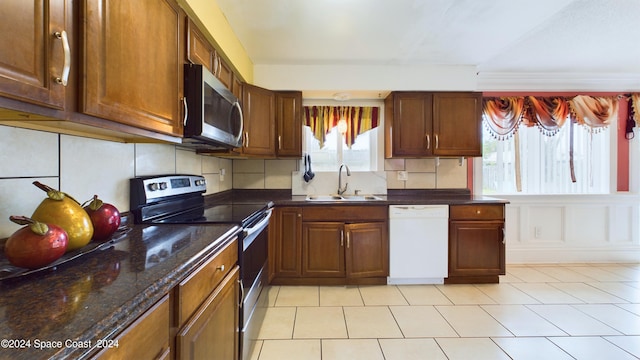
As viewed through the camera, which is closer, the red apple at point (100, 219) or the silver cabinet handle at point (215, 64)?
the red apple at point (100, 219)

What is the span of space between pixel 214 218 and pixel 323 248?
4.50 feet

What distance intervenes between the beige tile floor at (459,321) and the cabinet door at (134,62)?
5.02 feet

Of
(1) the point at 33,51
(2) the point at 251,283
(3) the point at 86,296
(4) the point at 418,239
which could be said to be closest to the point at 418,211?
(4) the point at 418,239

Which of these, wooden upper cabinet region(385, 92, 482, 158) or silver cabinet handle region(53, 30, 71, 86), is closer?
silver cabinet handle region(53, 30, 71, 86)

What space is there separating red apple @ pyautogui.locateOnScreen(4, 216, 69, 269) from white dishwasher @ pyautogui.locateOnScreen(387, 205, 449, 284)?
243 centimetres

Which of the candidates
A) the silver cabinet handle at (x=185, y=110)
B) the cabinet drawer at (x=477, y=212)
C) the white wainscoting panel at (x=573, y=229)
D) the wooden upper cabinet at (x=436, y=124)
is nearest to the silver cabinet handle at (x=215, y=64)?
the silver cabinet handle at (x=185, y=110)

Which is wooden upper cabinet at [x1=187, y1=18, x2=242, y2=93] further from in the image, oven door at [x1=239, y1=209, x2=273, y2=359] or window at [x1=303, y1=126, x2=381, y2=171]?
window at [x1=303, y1=126, x2=381, y2=171]

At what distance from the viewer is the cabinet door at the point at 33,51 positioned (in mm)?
614

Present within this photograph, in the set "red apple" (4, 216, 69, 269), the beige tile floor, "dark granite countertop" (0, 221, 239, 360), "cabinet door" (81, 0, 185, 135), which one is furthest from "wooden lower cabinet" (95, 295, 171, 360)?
the beige tile floor

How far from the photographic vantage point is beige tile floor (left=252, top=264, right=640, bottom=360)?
1760 mm

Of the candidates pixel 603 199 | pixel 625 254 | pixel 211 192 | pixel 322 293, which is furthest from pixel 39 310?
pixel 625 254

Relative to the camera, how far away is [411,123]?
2.96 metres

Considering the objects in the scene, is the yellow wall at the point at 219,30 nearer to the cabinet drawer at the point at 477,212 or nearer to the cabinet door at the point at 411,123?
the cabinet door at the point at 411,123

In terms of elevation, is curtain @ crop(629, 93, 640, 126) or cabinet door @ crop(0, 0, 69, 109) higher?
curtain @ crop(629, 93, 640, 126)
